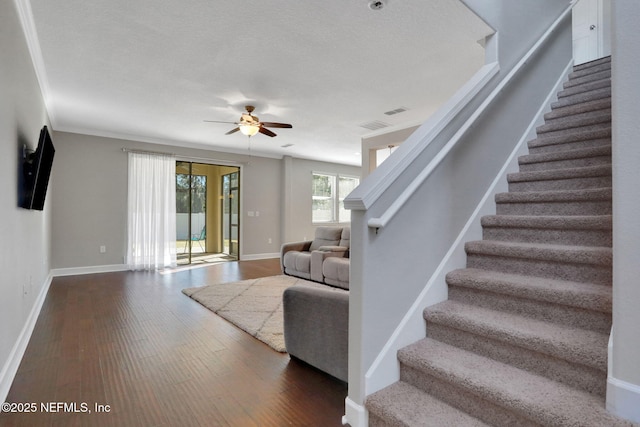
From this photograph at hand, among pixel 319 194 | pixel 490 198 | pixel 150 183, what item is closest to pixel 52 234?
pixel 150 183

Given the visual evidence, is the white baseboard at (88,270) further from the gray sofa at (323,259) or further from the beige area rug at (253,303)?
the gray sofa at (323,259)

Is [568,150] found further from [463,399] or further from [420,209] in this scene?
[463,399]

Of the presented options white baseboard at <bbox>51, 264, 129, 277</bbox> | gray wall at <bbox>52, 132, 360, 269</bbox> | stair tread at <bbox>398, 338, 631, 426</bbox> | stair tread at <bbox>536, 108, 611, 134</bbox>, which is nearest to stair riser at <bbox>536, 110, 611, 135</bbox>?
stair tread at <bbox>536, 108, 611, 134</bbox>

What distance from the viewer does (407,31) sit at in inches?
105

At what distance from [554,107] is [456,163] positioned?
6.22 feet

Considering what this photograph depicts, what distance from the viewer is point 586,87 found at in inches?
121

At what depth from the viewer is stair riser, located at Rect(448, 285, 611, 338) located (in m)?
1.43

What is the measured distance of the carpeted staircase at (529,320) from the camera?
49.9 inches

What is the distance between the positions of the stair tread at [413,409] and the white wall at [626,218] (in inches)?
20.6

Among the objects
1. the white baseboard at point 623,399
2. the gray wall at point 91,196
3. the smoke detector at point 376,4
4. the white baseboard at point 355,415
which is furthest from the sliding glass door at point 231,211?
the white baseboard at point 623,399

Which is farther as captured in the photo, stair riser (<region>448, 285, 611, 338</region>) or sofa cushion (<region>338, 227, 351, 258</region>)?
sofa cushion (<region>338, 227, 351, 258</region>)

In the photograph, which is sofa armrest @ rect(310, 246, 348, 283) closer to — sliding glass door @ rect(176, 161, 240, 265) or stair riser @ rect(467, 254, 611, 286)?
stair riser @ rect(467, 254, 611, 286)

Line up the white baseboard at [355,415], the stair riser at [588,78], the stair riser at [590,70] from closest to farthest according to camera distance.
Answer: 1. the white baseboard at [355,415]
2. the stair riser at [588,78]
3. the stair riser at [590,70]

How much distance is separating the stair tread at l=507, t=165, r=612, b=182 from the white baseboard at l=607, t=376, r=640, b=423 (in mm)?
1487
